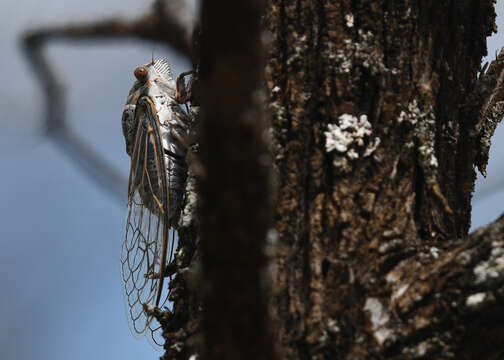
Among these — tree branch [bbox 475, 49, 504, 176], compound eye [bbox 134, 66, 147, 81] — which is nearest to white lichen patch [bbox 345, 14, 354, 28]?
tree branch [bbox 475, 49, 504, 176]

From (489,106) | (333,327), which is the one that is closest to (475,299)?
(333,327)

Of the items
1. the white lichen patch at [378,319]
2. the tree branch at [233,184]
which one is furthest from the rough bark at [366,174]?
the tree branch at [233,184]

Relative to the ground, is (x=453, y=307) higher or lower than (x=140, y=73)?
lower

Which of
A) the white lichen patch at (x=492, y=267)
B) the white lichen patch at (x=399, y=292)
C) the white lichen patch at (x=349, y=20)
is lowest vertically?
the white lichen patch at (x=492, y=267)

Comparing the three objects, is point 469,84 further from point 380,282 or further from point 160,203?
point 160,203

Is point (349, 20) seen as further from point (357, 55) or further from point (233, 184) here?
point (233, 184)

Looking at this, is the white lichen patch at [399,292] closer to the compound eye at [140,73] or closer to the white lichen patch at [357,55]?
the white lichen patch at [357,55]

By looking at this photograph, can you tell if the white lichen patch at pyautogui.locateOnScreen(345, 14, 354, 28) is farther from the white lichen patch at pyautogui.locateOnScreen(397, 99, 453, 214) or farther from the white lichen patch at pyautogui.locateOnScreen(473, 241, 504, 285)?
the white lichen patch at pyautogui.locateOnScreen(473, 241, 504, 285)
